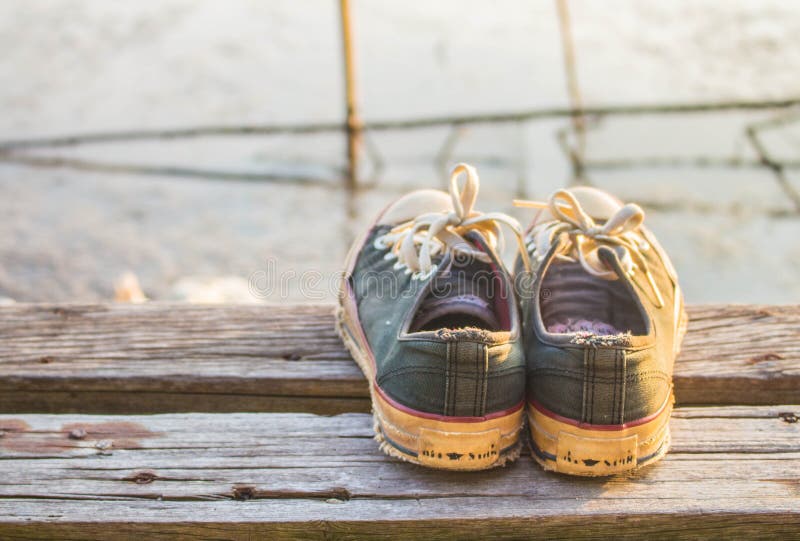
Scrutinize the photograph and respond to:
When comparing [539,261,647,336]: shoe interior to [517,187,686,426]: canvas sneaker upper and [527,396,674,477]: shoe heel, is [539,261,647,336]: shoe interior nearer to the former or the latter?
[517,187,686,426]: canvas sneaker upper

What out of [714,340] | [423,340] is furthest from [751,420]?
[423,340]

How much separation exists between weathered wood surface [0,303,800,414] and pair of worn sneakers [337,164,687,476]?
9cm

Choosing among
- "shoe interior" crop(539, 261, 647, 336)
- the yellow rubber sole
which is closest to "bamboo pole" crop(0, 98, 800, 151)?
"shoe interior" crop(539, 261, 647, 336)

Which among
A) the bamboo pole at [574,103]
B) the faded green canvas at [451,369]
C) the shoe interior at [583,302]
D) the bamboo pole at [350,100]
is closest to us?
the faded green canvas at [451,369]

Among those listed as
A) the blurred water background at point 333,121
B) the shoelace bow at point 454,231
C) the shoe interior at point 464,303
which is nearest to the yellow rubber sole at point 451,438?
the shoe interior at point 464,303

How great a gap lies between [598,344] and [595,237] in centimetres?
34

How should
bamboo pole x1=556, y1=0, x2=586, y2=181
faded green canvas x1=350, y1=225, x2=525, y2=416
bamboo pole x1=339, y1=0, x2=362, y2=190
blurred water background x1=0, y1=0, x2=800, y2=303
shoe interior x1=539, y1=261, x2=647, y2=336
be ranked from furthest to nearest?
1. bamboo pole x1=556, y1=0, x2=586, y2=181
2. bamboo pole x1=339, y1=0, x2=362, y2=190
3. blurred water background x1=0, y1=0, x2=800, y2=303
4. shoe interior x1=539, y1=261, x2=647, y2=336
5. faded green canvas x1=350, y1=225, x2=525, y2=416

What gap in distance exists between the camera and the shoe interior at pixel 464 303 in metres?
1.46

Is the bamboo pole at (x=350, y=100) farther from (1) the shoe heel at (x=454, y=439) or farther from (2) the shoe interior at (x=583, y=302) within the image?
(1) the shoe heel at (x=454, y=439)

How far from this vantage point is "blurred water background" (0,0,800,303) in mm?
4531

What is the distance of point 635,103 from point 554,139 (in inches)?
32.0

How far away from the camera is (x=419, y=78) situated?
6.57 metres

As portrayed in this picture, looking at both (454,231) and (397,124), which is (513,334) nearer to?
(454,231)

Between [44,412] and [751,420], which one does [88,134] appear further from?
[751,420]
